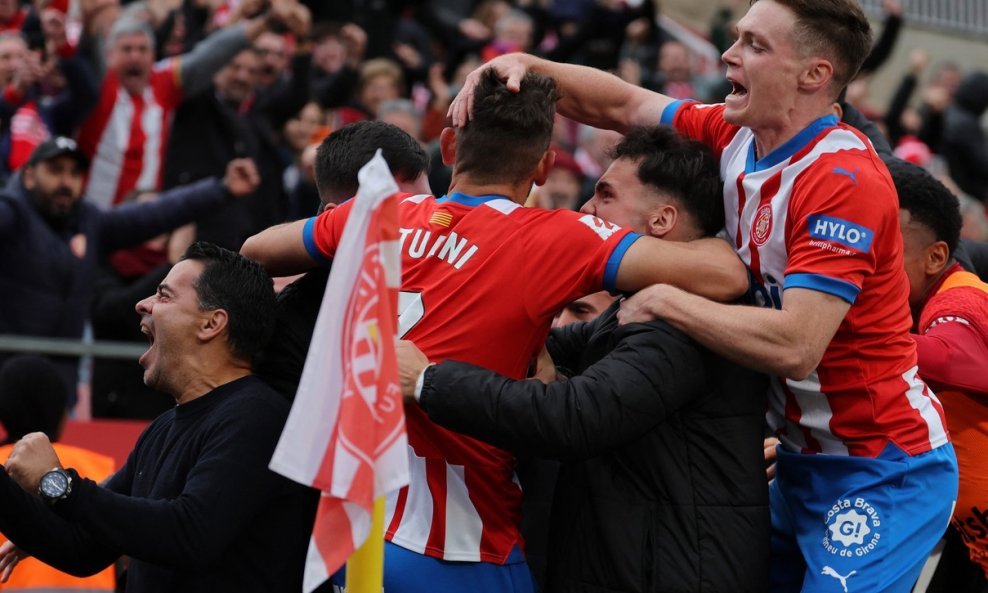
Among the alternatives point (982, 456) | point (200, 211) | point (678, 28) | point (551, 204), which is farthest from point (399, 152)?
point (678, 28)

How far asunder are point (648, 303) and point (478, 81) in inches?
33.3

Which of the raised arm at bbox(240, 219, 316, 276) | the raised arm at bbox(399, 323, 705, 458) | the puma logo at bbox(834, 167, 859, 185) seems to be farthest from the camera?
the raised arm at bbox(240, 219, 316, 276)

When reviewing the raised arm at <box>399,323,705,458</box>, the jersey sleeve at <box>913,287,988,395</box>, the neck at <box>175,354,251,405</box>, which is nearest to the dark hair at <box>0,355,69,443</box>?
the neck at <box>175,354,251,405</box>

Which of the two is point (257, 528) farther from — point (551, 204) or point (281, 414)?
point (551, 204)

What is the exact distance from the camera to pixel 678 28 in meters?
19.1

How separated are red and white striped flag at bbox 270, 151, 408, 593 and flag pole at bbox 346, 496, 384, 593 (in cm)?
10

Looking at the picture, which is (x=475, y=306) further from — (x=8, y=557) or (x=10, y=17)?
(x=10, y=17)

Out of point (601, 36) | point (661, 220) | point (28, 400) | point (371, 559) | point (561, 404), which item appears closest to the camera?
point (371, 559)

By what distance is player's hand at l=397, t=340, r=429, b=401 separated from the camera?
3.75m

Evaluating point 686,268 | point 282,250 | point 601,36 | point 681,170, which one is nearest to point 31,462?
point 282,250

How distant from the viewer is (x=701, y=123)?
15.0ft

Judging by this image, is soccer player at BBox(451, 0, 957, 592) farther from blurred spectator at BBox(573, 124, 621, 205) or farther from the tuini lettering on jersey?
blurred spectator at BBox(573, 124, 621, 205)

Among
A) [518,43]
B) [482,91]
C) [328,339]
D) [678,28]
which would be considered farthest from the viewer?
Result: [678,28]

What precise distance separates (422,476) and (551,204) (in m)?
7.45
